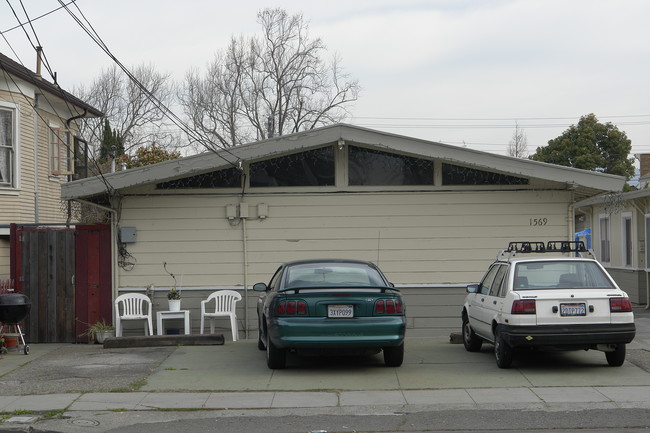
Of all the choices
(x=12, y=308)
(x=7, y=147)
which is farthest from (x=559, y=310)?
(x=7, y=147)

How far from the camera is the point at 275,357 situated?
10750 millimetres

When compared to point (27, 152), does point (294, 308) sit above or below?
below

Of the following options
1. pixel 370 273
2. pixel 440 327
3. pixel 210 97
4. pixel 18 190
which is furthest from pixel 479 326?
pixel 210 97

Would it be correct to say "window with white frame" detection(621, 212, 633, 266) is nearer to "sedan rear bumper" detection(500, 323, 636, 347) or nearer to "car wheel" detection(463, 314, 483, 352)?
"car wheel" detection(463, 314, 483, 352)

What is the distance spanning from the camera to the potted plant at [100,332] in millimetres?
14102

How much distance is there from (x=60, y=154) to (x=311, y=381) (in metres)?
14.8

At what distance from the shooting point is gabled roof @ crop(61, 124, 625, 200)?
43.8 ft

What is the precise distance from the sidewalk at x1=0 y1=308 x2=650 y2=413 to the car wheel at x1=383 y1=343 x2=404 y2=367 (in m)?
0.13

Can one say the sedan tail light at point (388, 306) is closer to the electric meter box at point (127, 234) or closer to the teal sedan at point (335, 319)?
the teal sedan at point (335, 319)

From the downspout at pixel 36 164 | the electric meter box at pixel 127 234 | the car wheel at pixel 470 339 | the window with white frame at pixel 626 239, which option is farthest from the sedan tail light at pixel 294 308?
the window with white frame at pixel 626 239

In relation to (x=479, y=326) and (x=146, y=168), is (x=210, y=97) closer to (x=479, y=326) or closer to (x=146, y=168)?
(x=146, y=168)

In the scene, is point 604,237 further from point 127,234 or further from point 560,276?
point 127,234

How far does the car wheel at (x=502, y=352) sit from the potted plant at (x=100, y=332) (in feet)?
22.5

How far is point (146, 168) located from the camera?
13.3 metres
